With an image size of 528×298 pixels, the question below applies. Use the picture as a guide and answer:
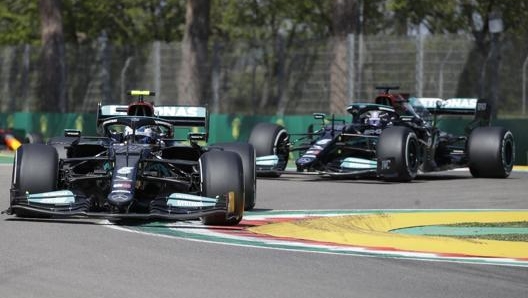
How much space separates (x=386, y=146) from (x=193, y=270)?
11441mm

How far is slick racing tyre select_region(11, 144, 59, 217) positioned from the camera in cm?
1366

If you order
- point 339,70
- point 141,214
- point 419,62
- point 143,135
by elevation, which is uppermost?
point 419,62

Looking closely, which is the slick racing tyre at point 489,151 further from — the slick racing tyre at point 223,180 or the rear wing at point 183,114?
the slick racing tyre at point 223,180

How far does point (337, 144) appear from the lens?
22.0 metres

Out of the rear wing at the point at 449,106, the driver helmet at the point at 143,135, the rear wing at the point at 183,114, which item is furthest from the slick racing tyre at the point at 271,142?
the driver helmet at the point at 143,135

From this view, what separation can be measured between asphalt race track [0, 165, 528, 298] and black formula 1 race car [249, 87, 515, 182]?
835cm

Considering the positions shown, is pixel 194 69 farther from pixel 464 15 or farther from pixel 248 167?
pixel 464 15

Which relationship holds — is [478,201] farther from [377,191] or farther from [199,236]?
[199,236]

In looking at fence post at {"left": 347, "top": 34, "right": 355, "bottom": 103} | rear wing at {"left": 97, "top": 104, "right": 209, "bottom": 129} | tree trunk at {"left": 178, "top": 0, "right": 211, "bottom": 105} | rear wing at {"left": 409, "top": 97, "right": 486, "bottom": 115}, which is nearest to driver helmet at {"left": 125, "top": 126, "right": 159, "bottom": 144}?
rear wing at {"left": 97, "top": 104, "right": 209, "bottom": 129}

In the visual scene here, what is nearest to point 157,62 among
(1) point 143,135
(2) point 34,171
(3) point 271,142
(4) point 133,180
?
(3) point 271,142

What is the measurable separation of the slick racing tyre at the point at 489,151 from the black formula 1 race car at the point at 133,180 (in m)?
8.71

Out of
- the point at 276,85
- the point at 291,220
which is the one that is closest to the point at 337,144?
the point at 291,220

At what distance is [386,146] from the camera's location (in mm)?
21266

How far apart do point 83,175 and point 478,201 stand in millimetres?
6332
